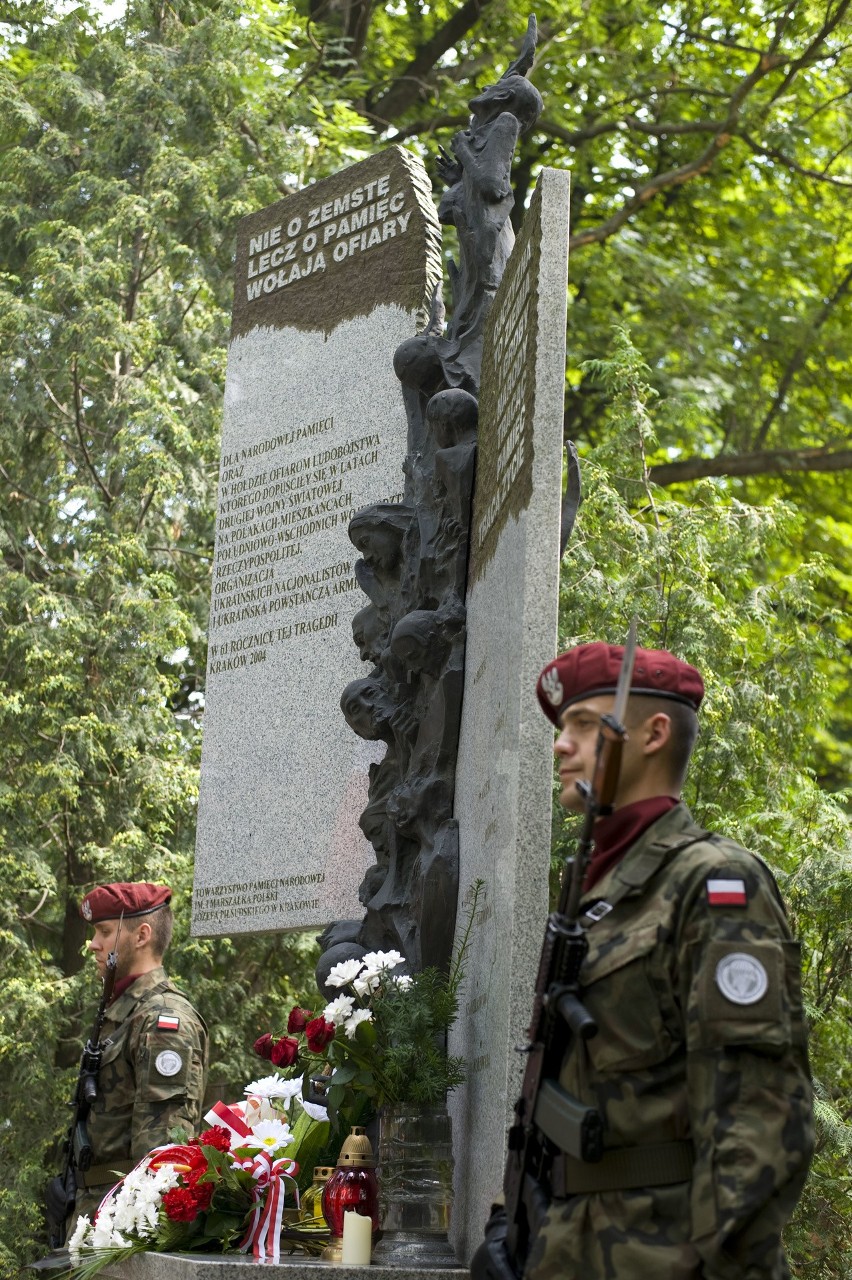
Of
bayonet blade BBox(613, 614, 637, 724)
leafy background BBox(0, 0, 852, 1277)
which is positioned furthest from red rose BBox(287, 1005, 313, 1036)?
leafy background BBox(0, 0, 852, 1277)

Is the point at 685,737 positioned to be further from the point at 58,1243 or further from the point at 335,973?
the point at 58,1243

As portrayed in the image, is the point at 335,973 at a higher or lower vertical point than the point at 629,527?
lower

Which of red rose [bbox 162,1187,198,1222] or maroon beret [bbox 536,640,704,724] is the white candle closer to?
red rose [bbox 162,1187,198,1222]

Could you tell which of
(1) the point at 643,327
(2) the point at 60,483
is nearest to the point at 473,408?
(2) the point at 60,483

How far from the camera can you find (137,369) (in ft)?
39.7

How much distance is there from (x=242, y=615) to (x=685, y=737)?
17.0 feet

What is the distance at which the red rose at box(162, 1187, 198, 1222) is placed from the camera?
464 centimetres

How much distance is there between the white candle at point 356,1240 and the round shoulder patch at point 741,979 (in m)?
2.04

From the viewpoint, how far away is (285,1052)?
4973mm

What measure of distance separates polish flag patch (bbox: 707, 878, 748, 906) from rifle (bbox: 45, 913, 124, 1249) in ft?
13.4

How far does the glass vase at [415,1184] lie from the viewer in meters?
4.57

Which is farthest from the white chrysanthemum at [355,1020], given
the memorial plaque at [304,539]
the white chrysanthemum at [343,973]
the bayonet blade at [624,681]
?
the memorial plaque at [304,539]

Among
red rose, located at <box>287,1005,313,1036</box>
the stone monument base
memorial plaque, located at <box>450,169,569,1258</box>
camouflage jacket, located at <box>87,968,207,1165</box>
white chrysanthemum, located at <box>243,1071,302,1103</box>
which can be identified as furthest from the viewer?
camouflage jacket, located at <box>87,968,207,1165</box>

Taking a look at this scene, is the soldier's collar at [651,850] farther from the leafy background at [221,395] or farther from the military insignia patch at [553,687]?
the leafy background at [221,395]
